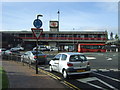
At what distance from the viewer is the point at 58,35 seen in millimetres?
81250

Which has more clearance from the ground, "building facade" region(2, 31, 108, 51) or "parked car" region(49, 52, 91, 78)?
"building facade" region(2, 31, 108, 51)

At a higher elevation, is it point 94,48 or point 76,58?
point 76,58

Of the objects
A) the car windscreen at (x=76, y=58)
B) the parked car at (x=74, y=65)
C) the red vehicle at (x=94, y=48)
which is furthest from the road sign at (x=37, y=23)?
the red vehicle at (x=94, y=48)

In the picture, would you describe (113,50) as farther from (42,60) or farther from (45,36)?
(42,60)

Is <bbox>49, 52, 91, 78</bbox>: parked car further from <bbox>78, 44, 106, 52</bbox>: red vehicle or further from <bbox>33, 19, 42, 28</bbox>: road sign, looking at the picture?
<bbox>78, 44, 106, 52</bbox>: red vehicle

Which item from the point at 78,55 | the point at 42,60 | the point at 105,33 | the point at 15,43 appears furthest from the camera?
the point at 105,33

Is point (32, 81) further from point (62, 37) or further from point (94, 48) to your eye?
point (62, 37)

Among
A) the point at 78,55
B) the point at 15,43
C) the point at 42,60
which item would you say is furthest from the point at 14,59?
the point at 15,43

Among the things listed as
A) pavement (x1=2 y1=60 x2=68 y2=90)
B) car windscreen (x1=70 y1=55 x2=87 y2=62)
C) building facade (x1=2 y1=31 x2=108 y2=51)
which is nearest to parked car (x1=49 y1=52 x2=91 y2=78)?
car windscreen (x1=70 y1=55 x2=87 y2=62)

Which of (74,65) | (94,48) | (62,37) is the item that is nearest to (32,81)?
A: (74,65)

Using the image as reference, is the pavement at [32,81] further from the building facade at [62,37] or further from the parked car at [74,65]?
the building facade at [62,37]

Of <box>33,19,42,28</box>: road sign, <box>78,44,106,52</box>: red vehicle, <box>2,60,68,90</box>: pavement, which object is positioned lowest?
<box>2,60,68,90</box>: pavement

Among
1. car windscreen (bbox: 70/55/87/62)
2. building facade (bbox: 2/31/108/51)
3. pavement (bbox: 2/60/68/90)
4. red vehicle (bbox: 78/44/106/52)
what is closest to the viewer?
pavement (bbox: 2/60/68/90)

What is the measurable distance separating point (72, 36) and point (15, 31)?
24.8m
